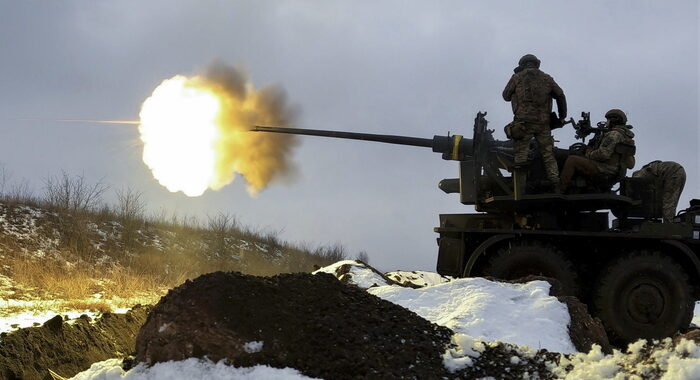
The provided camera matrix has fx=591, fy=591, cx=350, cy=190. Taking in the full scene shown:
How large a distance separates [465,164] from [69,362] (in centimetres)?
643

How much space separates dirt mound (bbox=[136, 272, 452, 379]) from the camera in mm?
4355

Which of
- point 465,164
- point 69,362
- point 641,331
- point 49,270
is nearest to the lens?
point 69,362

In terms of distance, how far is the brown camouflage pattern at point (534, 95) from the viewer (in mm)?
9086

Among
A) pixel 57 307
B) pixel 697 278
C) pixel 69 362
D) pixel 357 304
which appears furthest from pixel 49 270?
pixel 697 278

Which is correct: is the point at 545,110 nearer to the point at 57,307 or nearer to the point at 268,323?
the point at 268,323

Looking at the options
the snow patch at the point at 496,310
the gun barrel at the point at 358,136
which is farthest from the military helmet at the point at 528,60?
the snow patch at the point at 496,310

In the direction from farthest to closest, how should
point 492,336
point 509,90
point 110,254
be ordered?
point 110,254
point 509,90
point 492,336

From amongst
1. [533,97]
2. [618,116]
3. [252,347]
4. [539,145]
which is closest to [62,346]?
[252,347]

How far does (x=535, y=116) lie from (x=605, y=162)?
51.3 inches

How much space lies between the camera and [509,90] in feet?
30.9

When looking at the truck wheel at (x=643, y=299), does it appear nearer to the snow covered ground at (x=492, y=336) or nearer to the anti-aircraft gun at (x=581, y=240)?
the anti-aircraft gun at (x=581, y=240)

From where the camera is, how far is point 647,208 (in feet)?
31.3

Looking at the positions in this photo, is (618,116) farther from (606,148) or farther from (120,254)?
(120,254)

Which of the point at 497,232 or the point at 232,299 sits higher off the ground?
the point at 497,232
